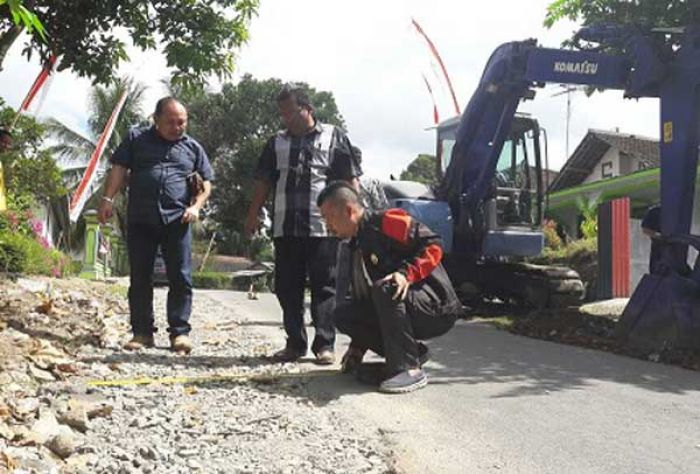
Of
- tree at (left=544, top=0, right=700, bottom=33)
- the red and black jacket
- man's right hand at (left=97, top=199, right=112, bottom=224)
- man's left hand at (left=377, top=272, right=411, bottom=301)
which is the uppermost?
tree at (left=544, top=0, right=700, bottom=33)

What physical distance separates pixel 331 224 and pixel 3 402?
76.0 inches

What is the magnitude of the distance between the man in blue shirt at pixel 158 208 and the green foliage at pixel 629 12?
514cm

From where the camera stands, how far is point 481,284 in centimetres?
1117

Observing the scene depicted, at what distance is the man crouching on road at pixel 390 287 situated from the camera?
4145 mm

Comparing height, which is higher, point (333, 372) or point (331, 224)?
point (331, 224)

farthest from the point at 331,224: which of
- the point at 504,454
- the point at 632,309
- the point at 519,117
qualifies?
the point at 519,117

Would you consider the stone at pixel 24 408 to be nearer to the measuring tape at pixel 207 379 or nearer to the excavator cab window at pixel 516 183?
the measuring tape at pixel 207 379

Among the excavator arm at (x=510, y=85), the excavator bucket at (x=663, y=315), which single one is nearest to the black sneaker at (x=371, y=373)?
the excavator bucket at (x=663, y=315)

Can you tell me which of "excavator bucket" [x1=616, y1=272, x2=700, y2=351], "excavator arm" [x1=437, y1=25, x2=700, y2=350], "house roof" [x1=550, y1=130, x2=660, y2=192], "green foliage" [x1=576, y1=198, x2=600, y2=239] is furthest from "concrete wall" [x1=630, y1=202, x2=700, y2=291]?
"house roof" [x1=550, y1=130, x2=660, y2=192]

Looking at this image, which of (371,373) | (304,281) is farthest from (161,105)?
(371,373)

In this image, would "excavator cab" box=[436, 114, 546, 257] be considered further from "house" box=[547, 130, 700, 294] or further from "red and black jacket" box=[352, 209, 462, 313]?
"red and black jacket" box=[352, 209, 462, 313]

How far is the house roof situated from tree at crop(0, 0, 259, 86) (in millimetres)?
22405

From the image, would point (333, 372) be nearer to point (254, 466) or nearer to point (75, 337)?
point (254, 466)

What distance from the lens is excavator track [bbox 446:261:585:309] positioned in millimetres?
10664
